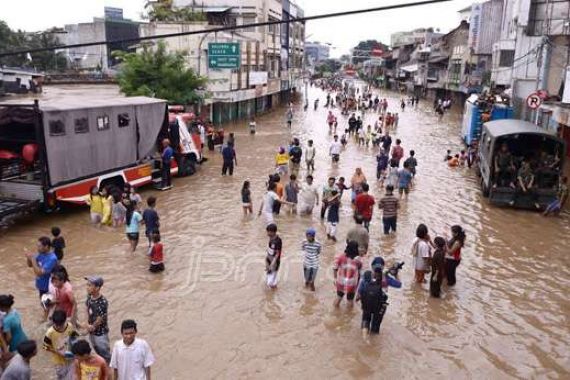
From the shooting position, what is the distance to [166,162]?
16.6 m

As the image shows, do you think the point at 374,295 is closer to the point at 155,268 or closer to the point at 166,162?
the point at 155,268

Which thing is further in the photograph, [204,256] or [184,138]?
[184,138]

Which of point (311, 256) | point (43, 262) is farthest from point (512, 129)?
point (43, 262)

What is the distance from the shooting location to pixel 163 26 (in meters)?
34.4

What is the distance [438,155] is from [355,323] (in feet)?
63.7

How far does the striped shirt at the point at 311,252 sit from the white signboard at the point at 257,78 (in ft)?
107

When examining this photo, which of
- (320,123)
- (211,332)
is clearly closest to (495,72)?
(320,123)

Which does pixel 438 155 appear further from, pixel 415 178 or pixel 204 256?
pixel 204 256

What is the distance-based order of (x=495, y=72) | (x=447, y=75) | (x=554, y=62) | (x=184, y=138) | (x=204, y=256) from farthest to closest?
1. (x=447, y=75)
2. (x=495, y=72)
3. (x=554, y=62)
4. (x=184, y=138)
5. (x=204, y=256)

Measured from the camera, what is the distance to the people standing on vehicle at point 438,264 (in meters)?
9.06

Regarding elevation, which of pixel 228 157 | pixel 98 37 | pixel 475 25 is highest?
pixel 475 25

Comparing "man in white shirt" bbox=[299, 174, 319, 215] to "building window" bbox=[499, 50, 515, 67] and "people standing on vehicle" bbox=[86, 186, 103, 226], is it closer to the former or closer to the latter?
"people standing on vehicle" bbox=[86, 186, 103, 226]

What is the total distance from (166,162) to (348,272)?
9.76 metres

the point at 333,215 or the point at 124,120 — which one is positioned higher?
the point at 124,120
